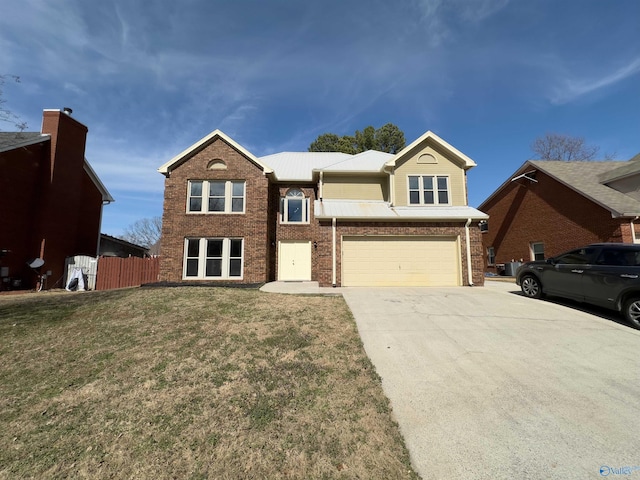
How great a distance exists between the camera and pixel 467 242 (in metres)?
13.1

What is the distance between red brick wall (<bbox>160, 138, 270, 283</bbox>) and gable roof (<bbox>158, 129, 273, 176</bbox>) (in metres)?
0.17

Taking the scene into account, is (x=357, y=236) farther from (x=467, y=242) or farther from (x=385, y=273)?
(x=467, y=242)

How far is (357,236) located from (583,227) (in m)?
13.5

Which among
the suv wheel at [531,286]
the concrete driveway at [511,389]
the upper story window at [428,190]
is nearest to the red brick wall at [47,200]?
the concrete driveway at [511,389]

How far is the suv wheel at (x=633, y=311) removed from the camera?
692 centimetres

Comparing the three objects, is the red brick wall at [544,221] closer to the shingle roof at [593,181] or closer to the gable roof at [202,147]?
the shingle roof at [593,181]

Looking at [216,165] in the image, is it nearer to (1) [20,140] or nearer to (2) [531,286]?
(1) [20,140]

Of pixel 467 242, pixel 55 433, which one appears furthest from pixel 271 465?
pixel 467 242

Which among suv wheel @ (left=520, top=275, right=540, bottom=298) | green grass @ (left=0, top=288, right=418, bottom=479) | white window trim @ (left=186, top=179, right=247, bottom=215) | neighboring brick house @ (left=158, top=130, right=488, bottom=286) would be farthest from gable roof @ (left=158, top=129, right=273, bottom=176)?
suv wheel @ (left=520, top=275, right=540, bottom=298)

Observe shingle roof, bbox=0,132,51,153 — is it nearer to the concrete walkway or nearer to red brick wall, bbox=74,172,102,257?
red brick wall, bbox=74,172,102,257

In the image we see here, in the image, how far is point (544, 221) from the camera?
19.0 meters

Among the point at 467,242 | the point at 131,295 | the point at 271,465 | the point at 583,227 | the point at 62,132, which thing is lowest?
the point at 271,465

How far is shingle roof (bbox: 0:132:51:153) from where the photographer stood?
44.4 feet

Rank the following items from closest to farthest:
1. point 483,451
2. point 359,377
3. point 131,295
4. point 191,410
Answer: point 483,451, point 191,410, point 359,377, point 131,295
